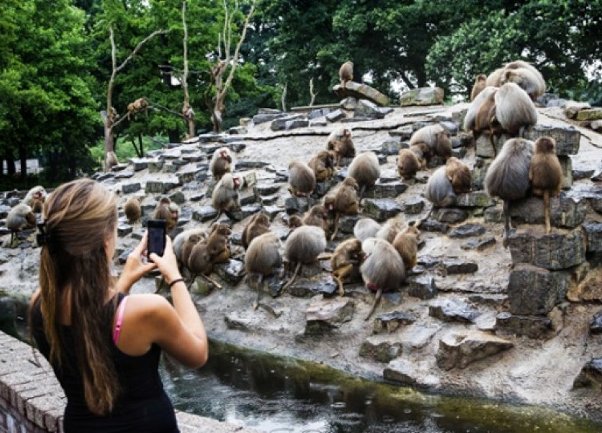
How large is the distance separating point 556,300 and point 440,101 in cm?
1199

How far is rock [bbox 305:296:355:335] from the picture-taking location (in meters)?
8.89

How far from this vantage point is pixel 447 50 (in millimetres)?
21000

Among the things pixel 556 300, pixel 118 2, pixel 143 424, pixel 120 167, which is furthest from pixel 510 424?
pixel 118 2

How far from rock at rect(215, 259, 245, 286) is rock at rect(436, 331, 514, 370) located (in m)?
4.22

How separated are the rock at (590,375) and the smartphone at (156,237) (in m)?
5.51

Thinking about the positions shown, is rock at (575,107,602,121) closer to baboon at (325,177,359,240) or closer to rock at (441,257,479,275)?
baboon at (325,177,359,240)

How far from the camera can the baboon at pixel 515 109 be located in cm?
903

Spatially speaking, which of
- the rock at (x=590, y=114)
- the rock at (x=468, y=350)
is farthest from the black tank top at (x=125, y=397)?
the rock at (x=590, y=114)

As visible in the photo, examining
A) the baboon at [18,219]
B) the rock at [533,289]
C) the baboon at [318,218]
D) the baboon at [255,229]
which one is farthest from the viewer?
the baboon at [18,219]

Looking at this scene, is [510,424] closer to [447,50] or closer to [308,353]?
[308,353]

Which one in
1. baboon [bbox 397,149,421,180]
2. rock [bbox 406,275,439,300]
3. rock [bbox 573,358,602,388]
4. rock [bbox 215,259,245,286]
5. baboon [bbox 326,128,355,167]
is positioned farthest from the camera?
baboon [bbox 326,128,355,167]

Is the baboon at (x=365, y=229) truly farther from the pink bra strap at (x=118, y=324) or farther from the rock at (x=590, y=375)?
the pink bra strap at (x=118, y=324)

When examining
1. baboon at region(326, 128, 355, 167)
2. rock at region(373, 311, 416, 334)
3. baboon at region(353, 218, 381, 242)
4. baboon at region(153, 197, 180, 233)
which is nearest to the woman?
rock at region(373, 311, 416, 334)

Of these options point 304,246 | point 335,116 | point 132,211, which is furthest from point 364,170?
point 335,116
